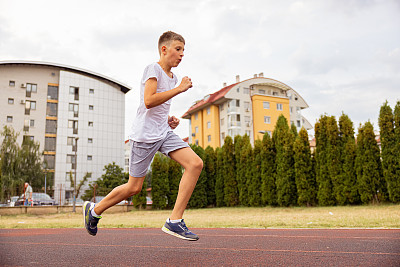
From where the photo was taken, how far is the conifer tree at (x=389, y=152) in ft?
50.3

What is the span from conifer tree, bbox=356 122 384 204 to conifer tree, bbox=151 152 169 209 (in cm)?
1190

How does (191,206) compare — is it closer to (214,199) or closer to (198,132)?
(214,199)

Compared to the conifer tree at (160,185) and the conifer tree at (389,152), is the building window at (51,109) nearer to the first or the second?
the conifer tree at (160,185)

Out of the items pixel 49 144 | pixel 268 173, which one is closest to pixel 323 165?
pixel 268 173

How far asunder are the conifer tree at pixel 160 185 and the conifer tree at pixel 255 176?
5.71 metres

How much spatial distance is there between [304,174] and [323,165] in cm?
108

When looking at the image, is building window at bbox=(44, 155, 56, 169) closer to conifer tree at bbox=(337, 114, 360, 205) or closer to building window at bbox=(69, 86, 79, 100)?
building window at bbox=(69, 86, 79, 100)

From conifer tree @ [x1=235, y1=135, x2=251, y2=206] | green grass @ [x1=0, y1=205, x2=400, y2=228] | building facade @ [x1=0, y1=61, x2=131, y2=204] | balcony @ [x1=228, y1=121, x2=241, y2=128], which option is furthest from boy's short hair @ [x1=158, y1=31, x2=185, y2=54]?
building facade @ [x1=0, y1=61, x2=131, y2=204]

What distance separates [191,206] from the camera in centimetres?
2338

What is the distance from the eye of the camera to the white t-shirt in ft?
11.8

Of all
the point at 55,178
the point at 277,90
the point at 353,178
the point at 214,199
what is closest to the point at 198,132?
the point at 277,90

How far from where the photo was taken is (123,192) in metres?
3.76

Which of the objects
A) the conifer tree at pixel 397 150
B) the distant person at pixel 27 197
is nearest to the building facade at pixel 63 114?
the distant person at pixel 27 197

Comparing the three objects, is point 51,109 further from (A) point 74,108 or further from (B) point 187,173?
(B) point 187,173
